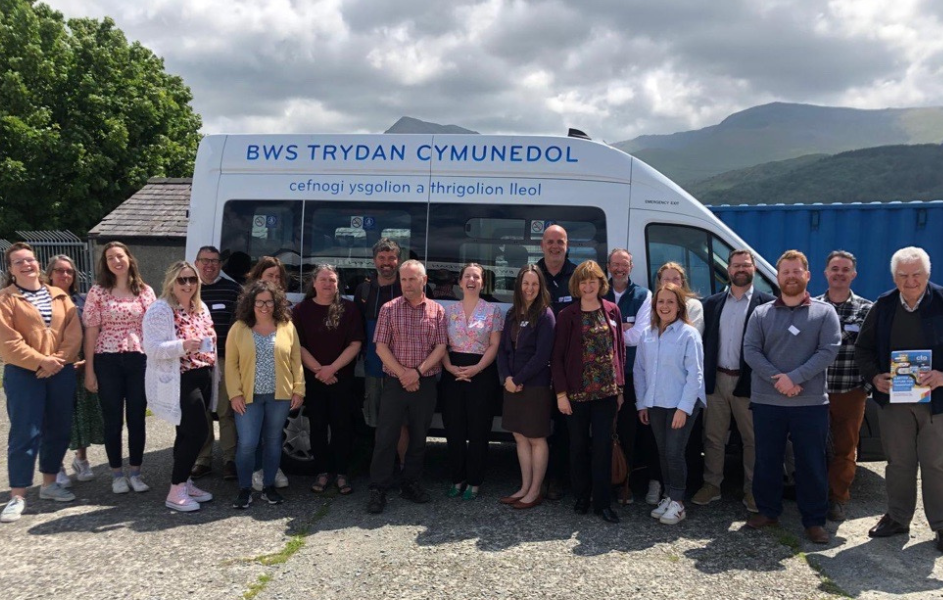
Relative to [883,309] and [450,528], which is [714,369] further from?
[450,528]

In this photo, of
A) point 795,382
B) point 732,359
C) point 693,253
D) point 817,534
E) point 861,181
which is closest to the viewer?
point 795,382

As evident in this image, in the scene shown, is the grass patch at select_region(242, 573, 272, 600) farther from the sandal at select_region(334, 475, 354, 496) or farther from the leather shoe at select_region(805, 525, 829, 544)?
the leather shoe at select_region(805, 525, 829, 544)

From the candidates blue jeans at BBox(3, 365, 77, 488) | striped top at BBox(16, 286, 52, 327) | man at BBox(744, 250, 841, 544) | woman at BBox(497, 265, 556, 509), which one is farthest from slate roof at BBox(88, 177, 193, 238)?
man at BBox(744, 250, 841, 544)

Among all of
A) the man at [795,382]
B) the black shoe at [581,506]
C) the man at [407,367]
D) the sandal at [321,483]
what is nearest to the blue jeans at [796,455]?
the man at [795,382]

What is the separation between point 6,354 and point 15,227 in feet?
52.8

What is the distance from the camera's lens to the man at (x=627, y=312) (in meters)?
5.02

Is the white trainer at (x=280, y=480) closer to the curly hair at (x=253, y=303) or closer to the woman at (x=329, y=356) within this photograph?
the woman at (x=329, y=356)

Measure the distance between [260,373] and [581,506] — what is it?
97.2 inches

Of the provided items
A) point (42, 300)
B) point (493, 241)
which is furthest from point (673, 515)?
point (42, 300)

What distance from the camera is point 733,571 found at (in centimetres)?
408

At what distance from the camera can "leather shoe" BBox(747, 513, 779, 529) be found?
4.71 meters

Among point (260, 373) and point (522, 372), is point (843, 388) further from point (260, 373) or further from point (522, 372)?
point (260, 373)

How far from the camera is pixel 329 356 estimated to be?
17.2 ft

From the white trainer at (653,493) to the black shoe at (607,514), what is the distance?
0.42 metres
